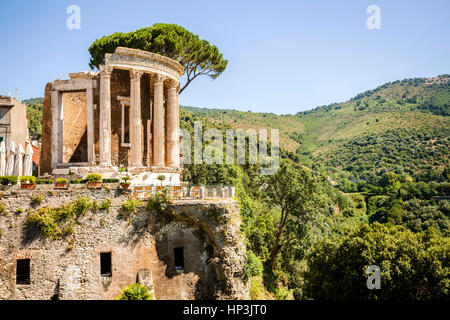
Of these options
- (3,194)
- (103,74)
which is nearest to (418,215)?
(103,74)

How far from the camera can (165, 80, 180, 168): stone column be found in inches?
1103

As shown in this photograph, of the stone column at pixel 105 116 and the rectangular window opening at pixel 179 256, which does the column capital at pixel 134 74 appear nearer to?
the stone column at pixel 105 116

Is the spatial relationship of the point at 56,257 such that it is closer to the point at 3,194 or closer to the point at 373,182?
the point at 3,194

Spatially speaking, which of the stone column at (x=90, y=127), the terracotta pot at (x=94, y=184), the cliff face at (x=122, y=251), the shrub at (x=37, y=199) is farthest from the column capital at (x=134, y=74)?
Result: the shrub at (x=37, y=199)

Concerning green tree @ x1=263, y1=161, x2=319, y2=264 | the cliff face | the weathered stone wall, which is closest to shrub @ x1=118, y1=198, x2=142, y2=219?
the cliff face

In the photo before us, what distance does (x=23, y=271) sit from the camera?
16297 millimetres

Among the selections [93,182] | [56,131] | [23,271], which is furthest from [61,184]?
Answer: [56,131]

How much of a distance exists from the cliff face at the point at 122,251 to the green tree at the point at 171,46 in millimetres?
18509

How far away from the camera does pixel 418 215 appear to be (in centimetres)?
6631

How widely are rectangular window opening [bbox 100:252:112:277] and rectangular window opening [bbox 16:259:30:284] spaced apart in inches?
121

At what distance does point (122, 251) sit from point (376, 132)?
375 feet

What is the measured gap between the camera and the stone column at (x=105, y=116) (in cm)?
2444

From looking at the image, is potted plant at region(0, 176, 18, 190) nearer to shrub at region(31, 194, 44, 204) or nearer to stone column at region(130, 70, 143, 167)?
shrub at region(31, 194, 44, 204)

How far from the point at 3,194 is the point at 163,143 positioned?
38.6 feet
